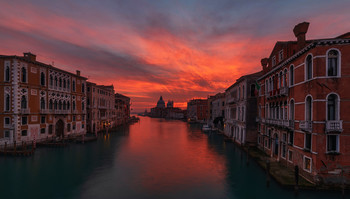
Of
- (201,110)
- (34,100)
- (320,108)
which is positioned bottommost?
(201,110)

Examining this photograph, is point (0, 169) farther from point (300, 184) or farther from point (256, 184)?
point (300, 184)

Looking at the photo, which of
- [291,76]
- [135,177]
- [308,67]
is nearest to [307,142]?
[308,67]

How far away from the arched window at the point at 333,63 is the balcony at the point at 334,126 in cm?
372

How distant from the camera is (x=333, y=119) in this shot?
50.9 feet

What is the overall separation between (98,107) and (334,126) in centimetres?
5512

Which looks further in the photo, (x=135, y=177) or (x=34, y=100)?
(x=34, y=100)

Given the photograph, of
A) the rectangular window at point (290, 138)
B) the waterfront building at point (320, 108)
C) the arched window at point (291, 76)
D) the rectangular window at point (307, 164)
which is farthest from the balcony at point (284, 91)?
the rectangular window at point (307, 164)

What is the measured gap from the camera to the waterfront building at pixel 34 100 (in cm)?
2969

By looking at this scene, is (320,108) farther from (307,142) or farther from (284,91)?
(284,91)

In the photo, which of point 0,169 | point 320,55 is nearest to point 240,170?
point 320,55

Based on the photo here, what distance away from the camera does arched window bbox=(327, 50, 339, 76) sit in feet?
50.4

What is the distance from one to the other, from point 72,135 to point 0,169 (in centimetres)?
2165

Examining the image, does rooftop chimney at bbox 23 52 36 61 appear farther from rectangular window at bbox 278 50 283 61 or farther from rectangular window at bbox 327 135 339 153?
rectangular window at bbox 327 135 339 153

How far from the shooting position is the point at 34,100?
32.8 meters
